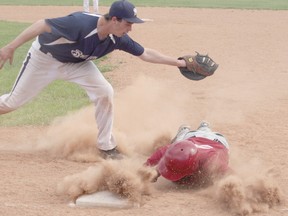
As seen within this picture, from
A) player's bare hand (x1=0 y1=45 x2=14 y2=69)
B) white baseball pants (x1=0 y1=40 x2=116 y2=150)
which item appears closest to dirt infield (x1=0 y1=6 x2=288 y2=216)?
white baseball pants (x1=0 y1=40 x2=116 y2=150)

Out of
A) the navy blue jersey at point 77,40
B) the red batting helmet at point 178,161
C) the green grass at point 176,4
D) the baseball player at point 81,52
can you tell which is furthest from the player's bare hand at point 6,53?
the green grass at point 176,4

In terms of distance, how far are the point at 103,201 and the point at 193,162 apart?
839mm

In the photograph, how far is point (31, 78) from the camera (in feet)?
22.1

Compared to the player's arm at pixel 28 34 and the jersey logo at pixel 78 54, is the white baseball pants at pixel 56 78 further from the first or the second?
the player's arm at pixel 28 34

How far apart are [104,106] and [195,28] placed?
45.4 feet

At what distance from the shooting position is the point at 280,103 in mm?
9805

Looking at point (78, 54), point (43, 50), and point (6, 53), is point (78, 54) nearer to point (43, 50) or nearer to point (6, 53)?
point (43, 50)

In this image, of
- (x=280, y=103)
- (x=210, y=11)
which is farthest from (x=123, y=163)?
(x=210, y=11)

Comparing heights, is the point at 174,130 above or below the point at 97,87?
below

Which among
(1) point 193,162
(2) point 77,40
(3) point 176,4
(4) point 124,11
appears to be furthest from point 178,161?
(3) point 176,4

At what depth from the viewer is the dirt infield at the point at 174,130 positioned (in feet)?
17.0

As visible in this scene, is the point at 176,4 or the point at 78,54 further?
the point at 176,4

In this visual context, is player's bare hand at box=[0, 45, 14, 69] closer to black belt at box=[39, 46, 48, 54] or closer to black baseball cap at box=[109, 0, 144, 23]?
black belt at box=[39, 46, 48, 54]

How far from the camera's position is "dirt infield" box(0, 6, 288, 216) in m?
5.18
